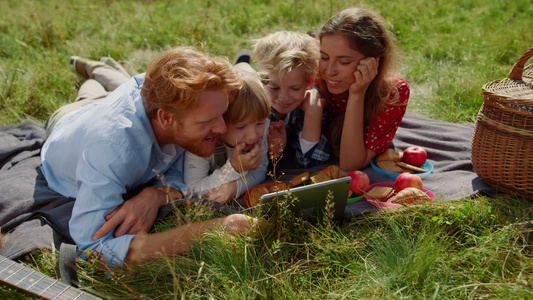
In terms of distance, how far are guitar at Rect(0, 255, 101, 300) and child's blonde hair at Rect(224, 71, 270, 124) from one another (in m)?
1.62

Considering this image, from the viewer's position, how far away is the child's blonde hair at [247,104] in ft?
10.5

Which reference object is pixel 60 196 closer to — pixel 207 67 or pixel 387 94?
pixel 207 67

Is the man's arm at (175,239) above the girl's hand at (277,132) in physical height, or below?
below

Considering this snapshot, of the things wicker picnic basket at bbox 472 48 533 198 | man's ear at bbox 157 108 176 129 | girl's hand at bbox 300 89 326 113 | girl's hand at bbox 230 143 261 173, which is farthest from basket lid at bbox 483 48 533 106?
man's ear at bbox 157 108 176 129

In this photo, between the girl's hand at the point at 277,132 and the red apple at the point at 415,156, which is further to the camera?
the red apple at the point at 415,156

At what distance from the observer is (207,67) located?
2.92 metres

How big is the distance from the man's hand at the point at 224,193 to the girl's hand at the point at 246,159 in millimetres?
144

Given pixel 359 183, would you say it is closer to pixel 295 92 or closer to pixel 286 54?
pixel 295 92

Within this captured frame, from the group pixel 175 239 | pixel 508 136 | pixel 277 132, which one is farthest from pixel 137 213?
pixel 508 136

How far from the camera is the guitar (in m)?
2.27

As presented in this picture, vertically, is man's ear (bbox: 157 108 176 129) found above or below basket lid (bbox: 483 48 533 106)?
below

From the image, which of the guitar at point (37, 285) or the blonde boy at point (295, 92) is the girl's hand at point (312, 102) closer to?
the blonde boy at point (295, 92)

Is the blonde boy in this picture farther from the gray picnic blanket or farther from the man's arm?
the man's arm

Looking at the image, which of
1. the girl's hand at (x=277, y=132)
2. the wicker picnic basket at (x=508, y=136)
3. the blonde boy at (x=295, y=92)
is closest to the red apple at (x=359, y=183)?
the blonde boy at (x=295, y=92)
